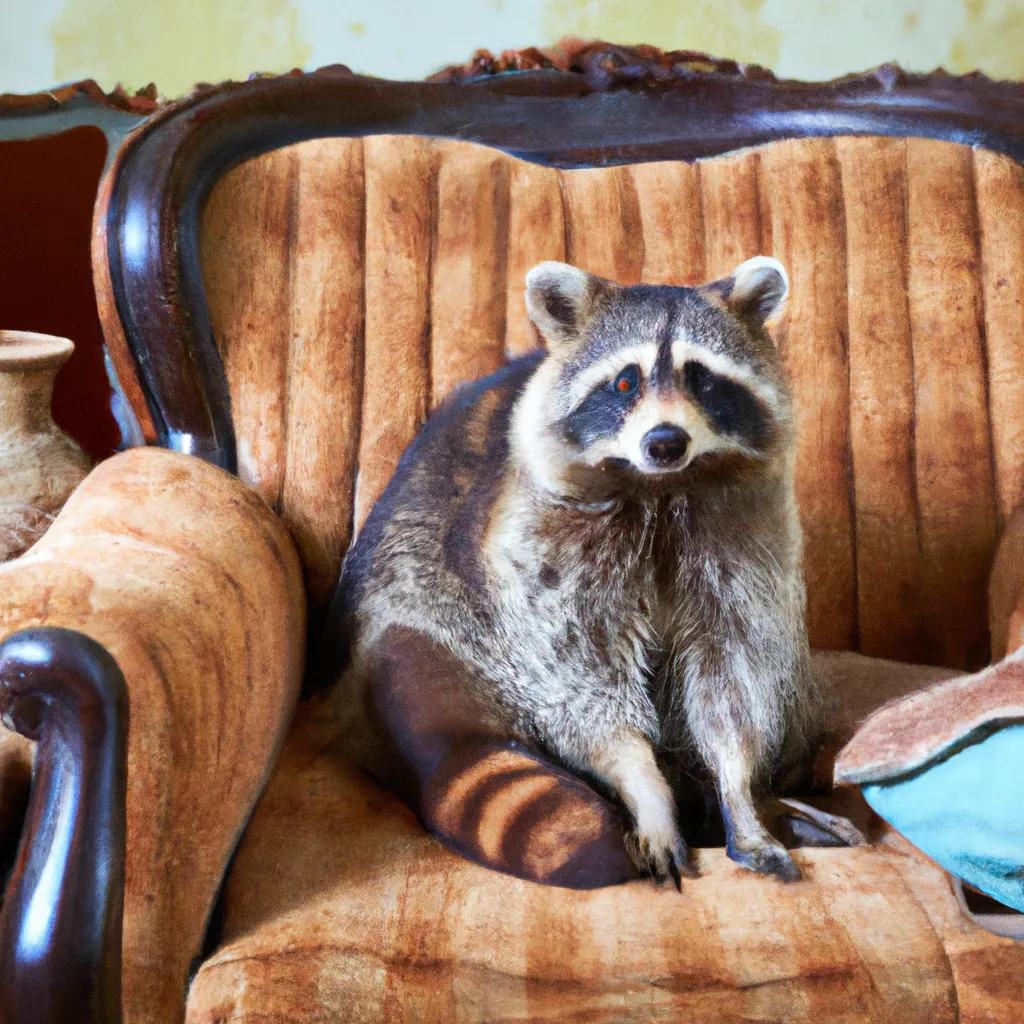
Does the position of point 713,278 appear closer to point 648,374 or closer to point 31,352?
point 648,374

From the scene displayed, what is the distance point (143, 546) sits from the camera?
4.35 ft

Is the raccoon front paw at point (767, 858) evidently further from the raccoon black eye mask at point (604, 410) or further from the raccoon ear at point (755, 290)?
the raccoon ear at point (755, 290)

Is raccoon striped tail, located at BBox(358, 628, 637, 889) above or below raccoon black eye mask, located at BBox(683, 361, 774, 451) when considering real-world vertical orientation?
below

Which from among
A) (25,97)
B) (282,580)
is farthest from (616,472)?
(25,97)

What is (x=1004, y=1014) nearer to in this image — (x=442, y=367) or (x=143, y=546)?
(x=143, y=546)

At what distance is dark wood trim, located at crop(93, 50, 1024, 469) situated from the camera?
5.82ft

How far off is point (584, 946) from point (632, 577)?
480 mm

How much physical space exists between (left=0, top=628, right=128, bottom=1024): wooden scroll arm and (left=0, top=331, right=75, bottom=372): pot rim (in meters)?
0.86

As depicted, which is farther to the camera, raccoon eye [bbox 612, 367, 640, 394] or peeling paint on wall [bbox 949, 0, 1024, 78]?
peeling paint on wall [bbox 949, 0, 1024, 78]

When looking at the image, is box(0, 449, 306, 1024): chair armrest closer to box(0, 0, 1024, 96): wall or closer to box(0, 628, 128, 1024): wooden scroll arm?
box(0, 628, 128, 1024): wooden scroll arm

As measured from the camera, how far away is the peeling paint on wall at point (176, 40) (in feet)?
7.65

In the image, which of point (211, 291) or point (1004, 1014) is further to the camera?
point (211, 291)

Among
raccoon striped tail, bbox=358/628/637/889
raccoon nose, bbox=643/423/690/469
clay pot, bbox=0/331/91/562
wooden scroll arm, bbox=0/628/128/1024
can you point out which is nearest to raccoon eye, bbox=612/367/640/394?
raccoon nose, bbox=643/423/690/469

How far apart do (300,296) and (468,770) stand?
2.97 feet
